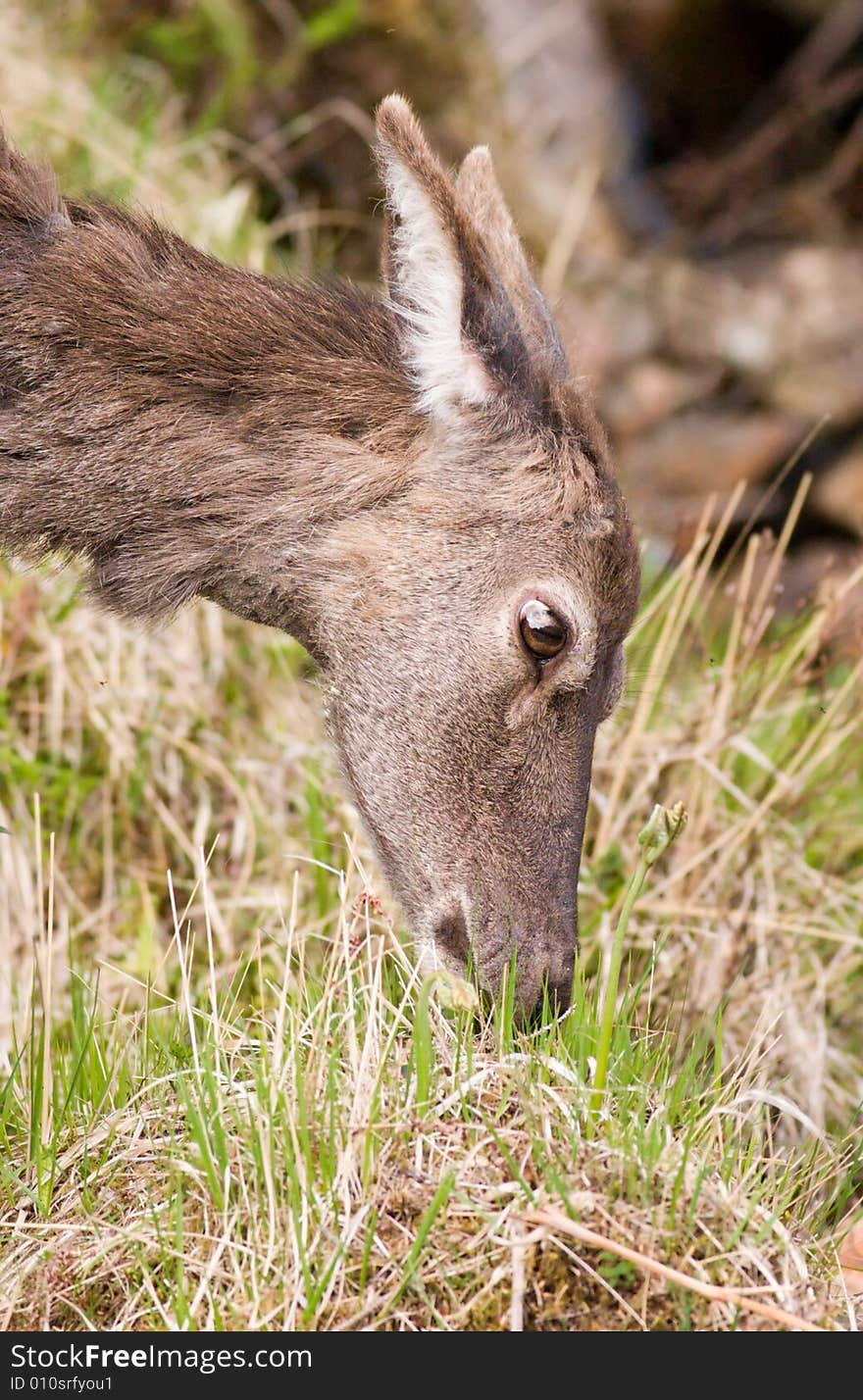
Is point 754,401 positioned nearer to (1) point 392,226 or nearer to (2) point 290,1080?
(1) point 392,226

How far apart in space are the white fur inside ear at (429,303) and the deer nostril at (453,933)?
119 centimetres

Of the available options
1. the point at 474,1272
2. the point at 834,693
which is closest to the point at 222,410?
the point at 474,1272

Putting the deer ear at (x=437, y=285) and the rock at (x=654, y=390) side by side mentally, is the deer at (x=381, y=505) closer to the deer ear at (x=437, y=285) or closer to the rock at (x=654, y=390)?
the deer ear at (x=437, y=285)

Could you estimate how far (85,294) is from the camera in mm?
3420

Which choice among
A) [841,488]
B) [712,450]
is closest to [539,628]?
[712,450]

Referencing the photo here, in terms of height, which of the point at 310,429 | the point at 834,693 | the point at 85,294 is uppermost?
the point at 85,294

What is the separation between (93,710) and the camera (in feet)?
16.3

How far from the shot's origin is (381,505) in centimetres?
354

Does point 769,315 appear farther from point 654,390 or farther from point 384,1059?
point 384,1059

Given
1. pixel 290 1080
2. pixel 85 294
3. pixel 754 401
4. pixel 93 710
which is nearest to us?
pixel 290 1080

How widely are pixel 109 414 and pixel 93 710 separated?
173cm
